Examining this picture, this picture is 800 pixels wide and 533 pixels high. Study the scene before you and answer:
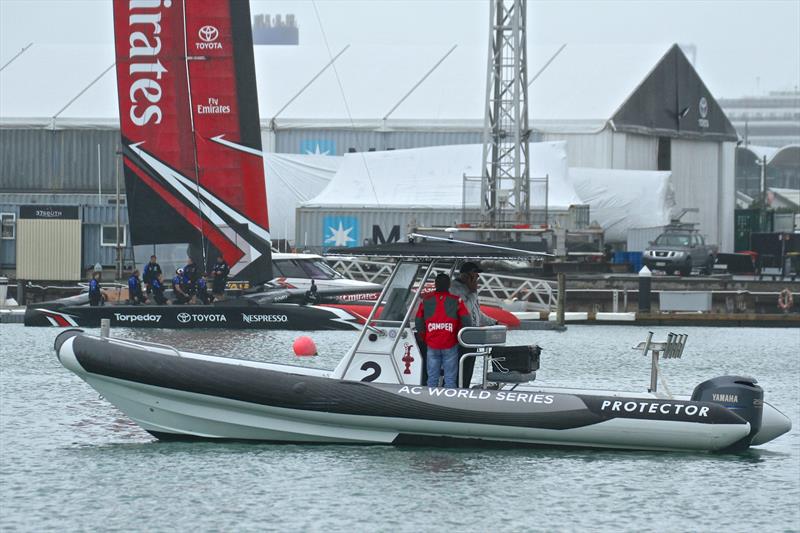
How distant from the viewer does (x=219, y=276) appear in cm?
3375

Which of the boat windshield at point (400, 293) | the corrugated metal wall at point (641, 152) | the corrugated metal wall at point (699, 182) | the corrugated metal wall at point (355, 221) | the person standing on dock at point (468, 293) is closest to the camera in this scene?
the person standing on dock at point (468, 293)

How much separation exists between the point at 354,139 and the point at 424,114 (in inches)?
127

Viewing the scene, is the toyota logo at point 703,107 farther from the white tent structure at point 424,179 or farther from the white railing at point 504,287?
the white railing at point 504,287

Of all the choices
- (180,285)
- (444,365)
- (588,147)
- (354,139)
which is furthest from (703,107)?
(444,365)

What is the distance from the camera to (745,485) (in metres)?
16.0

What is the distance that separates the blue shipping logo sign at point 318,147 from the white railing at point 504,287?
19.4 metres

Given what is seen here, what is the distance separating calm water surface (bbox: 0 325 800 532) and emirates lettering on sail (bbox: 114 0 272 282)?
1331cm

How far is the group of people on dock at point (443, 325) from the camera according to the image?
638 inches

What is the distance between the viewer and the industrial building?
61.9 meters

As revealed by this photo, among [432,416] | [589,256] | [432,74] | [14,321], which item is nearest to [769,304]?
[589,256]

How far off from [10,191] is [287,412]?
4836 cm

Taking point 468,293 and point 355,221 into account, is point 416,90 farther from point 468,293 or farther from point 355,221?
point 468,293

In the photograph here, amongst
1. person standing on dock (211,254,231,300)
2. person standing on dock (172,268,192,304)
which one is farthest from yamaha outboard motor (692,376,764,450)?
person standing on dock (211,254,231,300)

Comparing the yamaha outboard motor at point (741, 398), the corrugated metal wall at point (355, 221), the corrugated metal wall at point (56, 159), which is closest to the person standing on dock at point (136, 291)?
the yamaha outboard motor at point (741, 398)
